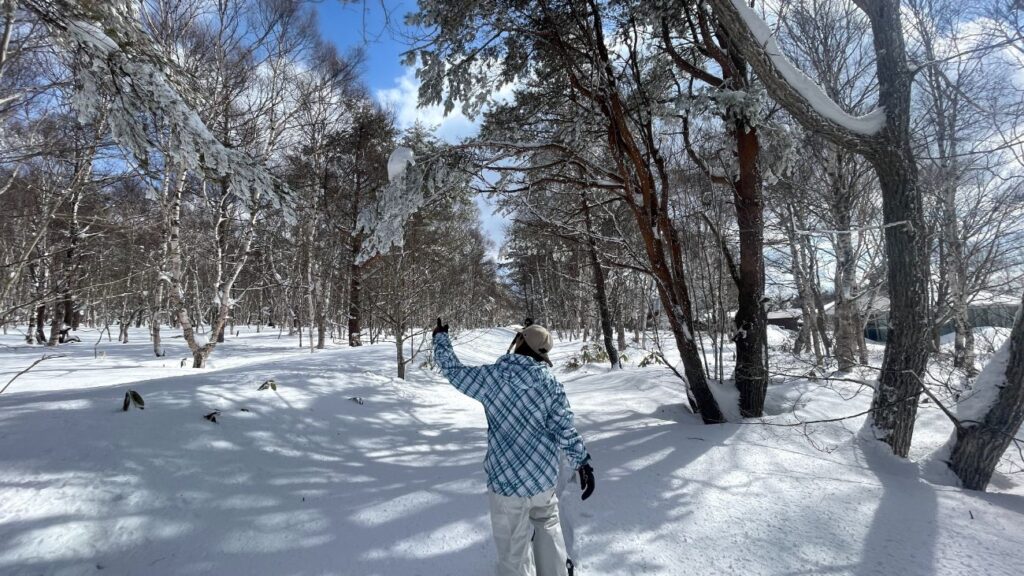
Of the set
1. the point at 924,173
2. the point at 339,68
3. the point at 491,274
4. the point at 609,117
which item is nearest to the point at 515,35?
the point at 609,117

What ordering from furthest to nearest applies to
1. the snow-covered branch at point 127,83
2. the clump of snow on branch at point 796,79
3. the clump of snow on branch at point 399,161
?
the clump of snow on branch at point 399,161
the clump of snow on branch at point 796,79
the snow-covered branch at point 127,83

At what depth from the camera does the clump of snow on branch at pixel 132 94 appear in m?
2.59

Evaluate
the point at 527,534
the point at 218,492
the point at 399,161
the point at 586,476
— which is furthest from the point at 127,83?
the point at 586,476

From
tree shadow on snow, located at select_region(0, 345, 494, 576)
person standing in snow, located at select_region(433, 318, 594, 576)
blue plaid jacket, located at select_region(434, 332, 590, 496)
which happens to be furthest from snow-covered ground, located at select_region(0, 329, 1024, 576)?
blue plaid jacket, located at select_region(434, 332, 590, 496)

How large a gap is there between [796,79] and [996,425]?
10.4ft

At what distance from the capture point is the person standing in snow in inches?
83.7

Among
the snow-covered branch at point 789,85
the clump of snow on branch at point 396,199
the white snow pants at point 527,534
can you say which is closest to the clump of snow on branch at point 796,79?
the snow-covered branch at point 789,85

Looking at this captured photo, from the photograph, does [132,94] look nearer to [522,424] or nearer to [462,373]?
[462,373]

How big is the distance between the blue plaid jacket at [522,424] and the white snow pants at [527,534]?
59mm

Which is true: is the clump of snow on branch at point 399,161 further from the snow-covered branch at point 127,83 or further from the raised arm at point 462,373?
the raised arm at point 462,373

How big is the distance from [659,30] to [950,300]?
8.36 meters

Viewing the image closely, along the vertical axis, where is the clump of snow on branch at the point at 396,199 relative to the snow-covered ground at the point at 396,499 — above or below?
above

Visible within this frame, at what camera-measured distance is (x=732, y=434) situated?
432 centimetres

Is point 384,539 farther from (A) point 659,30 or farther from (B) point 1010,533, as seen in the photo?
(A) point 659,30
